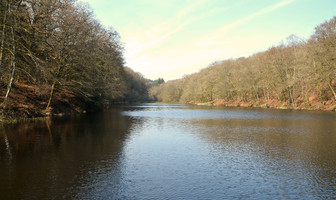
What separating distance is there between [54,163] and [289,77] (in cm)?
4909

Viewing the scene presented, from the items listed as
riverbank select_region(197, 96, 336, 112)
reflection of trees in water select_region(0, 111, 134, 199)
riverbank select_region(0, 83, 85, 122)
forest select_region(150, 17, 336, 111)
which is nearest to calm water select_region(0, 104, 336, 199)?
reflection of trees in water select_region(0, 111, 134, 199)

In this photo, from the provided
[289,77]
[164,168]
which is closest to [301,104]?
[289,77]

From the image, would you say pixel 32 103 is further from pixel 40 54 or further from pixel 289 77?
pixel 289 77

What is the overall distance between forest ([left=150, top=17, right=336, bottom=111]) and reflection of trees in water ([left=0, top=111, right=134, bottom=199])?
122 ft

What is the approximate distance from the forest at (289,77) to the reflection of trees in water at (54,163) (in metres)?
37.1

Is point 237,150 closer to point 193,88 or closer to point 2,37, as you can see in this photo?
point 2,37

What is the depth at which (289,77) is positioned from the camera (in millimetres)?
50156

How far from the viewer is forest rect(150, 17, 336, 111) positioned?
40.4m

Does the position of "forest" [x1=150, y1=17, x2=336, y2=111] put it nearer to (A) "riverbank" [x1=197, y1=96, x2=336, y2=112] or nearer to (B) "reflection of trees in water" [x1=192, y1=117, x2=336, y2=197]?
(A) "riverbank" [x1=197, y1=96, x2=336, y2=112]

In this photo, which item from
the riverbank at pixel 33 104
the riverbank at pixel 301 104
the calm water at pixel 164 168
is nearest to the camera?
the calm water at pixel 164 168

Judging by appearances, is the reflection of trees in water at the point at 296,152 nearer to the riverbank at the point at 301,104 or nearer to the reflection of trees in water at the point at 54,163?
the reflection of trees in water at the point at 54,163

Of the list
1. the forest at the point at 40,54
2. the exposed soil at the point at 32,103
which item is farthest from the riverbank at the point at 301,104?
the exposed soil at the point at 32,103

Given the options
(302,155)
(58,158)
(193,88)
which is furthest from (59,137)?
(193,88)

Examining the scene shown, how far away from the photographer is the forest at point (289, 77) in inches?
1590
